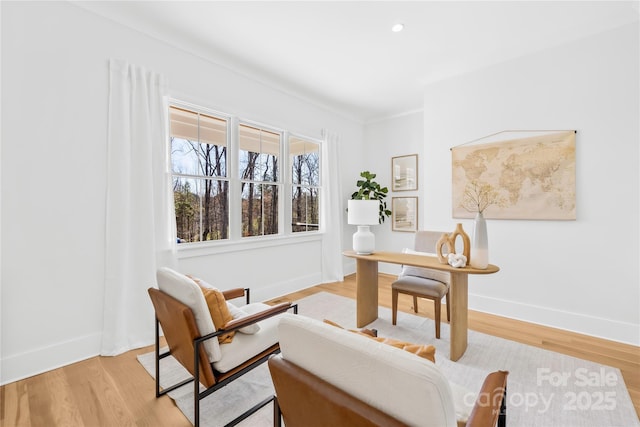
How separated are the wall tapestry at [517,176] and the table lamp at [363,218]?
107cm

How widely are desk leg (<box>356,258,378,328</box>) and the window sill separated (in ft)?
4.69

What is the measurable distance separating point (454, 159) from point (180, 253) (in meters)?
3.50

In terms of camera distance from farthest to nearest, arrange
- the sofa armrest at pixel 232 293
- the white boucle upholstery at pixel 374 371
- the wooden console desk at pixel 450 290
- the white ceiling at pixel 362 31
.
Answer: the white ceiling at pixel 362 31 < the wooden console desk at pixel 450 290 < the sofa armrest at pixel 232 293 < the white boucle upholstery at pixel 374 371

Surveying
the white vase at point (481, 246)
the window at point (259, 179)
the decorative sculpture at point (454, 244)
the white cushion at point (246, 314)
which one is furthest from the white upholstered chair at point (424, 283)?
the window at point (259, 179)

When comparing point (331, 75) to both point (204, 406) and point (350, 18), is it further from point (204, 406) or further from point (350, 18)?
point (204, 406)

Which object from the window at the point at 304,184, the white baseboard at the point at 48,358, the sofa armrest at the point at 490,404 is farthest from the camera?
the window at the point at 304,184

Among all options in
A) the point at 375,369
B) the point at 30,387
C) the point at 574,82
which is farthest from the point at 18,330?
the point at 574,82

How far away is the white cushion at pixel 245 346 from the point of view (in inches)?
61.3

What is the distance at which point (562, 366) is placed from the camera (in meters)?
2.20

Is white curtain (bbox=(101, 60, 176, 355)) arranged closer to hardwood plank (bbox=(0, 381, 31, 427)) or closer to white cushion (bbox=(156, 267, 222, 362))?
hardwood plank (bbox=(0, 381, 31, 427))

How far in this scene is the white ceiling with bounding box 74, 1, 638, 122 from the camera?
243 cm

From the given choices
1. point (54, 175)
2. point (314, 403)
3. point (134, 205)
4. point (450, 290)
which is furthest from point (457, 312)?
point (54, 175)

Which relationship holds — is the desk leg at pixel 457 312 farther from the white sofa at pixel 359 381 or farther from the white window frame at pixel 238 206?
the white window frame at pixel 238 206

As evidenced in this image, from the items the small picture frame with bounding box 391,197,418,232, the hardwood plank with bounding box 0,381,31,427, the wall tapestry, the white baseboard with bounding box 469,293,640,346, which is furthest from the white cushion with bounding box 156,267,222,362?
the small picture frame with bounding box 391,197,418,232
